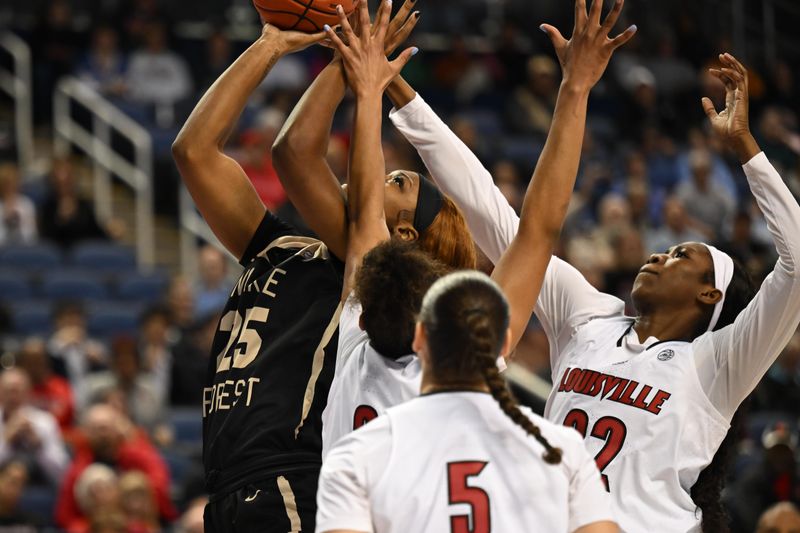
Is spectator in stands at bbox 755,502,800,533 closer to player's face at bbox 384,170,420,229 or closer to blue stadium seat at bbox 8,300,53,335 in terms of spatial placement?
player's face at bbox 384,170,420,229

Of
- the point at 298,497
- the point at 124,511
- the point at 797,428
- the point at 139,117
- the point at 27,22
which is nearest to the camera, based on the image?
the point at 298,497

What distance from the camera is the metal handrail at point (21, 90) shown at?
12.2 metres

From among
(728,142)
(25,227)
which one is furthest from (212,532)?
(25,227)

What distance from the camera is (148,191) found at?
11531 mm

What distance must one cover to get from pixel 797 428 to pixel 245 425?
18.9 ft

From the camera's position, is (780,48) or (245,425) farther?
(780,48)

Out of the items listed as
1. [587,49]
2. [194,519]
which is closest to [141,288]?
[194,519]

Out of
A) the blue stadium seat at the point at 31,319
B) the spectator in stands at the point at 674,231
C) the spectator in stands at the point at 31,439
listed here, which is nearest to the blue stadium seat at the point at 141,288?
the blue stadium seat at the point at 31,319

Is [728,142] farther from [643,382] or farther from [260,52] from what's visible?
[260,52]

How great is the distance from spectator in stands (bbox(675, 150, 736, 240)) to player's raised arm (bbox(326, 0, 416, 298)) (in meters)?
8.65

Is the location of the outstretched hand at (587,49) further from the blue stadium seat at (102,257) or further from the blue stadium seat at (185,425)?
the blue stadium seat at (102,257)

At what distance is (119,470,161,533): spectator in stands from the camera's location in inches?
293

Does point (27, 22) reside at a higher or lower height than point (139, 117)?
higher

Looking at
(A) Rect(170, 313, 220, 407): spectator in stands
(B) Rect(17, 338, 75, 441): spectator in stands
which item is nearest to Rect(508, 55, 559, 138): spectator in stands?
(A) Rect(170, 313, 220, 407): spectator in stands
